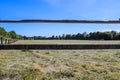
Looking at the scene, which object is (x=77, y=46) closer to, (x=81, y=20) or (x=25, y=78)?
(x=81, y=20)

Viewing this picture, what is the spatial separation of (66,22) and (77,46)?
0.47 metres

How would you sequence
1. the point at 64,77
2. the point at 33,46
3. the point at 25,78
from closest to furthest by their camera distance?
the point at 33,46 → the point at 25,78 → the point at 64,77

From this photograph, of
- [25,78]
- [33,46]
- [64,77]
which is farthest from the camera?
[64,77]

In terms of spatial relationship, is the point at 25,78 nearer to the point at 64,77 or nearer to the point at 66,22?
the point at 64,77

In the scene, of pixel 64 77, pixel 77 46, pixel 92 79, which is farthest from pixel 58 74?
pixel 77 46

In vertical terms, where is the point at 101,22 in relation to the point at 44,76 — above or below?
above

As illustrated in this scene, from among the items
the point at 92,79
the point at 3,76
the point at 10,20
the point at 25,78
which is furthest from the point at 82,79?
the point at 10,20

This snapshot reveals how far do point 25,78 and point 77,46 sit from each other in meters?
1.59

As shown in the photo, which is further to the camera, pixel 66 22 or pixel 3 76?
pixel 3 76

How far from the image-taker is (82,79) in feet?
19.5

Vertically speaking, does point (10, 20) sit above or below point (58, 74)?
above

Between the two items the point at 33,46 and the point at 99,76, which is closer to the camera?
the point at 33,46

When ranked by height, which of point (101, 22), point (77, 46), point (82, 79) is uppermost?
point (101, 22)

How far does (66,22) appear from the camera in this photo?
471 cm
